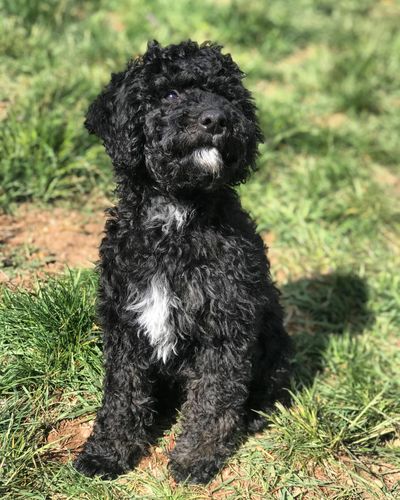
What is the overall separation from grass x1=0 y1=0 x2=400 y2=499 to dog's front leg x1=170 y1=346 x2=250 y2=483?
12cm

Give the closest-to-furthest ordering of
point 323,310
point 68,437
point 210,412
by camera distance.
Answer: point 210,412, point 68,437, point 323,310

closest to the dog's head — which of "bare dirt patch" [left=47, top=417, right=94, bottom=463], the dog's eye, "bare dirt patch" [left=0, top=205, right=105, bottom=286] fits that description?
the dog's eye

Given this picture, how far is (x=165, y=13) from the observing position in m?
7.78

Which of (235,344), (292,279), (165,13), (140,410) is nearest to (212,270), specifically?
(235,344)

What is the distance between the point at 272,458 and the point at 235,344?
88 cm

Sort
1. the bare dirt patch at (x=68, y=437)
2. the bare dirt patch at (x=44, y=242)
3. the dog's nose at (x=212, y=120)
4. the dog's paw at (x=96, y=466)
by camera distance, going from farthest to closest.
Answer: the bare dirt patch at (x=44, y=242), the bare dirt patch at (x=68, y=437), the dog's paw at (x=96, y=466), the dog's nose at (x=212, y=120)

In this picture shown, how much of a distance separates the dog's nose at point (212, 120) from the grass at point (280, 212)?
58.9 inches

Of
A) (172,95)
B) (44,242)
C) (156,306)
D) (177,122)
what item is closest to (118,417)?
(156,306)

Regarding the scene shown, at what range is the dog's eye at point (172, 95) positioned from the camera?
3174 mm

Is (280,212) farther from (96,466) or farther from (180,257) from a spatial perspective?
(96,466)

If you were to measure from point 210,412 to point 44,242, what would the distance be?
2.10 metres

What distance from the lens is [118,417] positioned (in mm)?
3516

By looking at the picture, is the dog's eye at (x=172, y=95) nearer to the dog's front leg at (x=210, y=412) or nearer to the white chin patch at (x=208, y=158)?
the white chin patch at (x=208, y=158)

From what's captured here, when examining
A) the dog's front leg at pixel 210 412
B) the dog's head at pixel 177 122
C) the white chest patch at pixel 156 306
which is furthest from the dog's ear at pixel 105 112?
the dog's front leg at pixel 210 412
